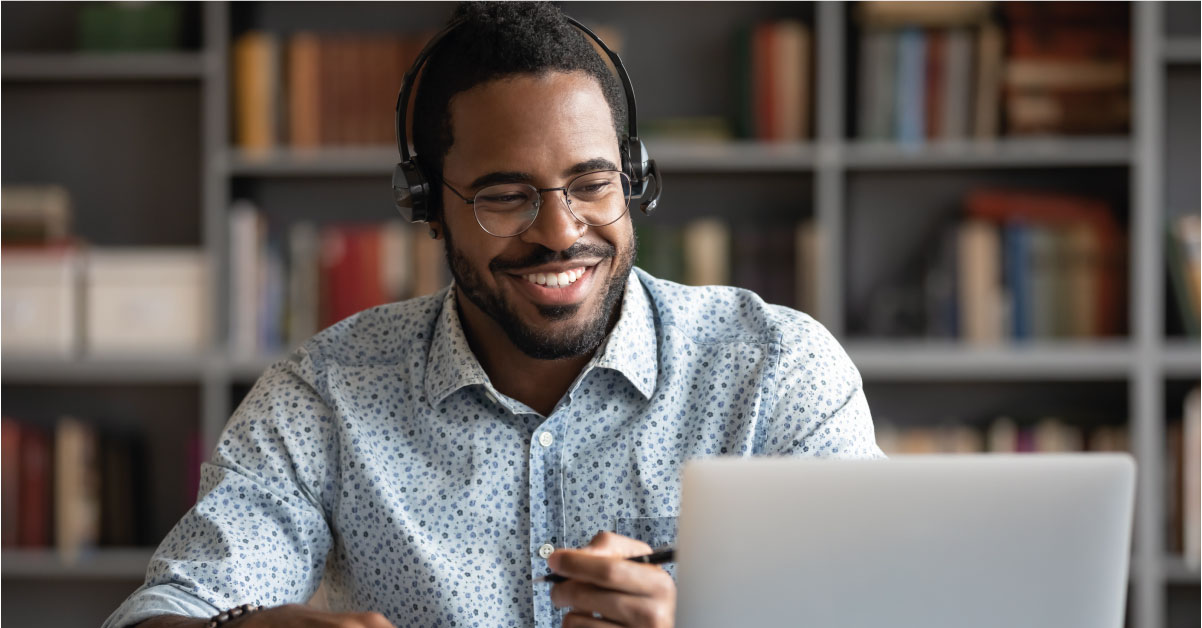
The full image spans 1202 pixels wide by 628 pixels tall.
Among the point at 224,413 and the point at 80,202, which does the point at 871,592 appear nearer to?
the point at 224,413

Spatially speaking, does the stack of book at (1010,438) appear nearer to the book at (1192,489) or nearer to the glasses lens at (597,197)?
the book at (1192,489)

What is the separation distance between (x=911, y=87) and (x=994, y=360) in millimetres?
580

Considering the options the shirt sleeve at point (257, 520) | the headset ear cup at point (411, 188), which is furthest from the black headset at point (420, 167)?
the shirt sleeve at point (257, 520)

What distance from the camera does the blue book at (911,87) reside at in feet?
7.95

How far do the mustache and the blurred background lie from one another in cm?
122

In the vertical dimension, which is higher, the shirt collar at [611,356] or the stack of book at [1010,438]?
the shirt collar at [611,356]

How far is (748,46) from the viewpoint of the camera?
2.46 metres

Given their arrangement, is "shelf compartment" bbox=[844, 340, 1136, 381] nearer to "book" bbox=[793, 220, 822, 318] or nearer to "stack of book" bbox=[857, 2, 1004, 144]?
"book" bbox=[793, 220, 822, 318]

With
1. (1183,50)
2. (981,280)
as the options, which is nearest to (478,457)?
(981,280)

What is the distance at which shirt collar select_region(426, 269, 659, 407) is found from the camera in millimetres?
1240

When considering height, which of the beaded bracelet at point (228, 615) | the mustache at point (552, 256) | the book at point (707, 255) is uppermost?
the mustache at point (552, 256)

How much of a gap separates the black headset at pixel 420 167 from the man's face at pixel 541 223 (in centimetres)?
5

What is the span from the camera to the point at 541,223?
3.98ft

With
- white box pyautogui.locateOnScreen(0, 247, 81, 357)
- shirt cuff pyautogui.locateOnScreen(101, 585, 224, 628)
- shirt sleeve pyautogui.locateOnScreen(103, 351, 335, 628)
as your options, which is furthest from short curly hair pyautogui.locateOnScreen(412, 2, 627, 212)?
white box pyautogui.locateOnScreen(0, 247, 81, 357)
